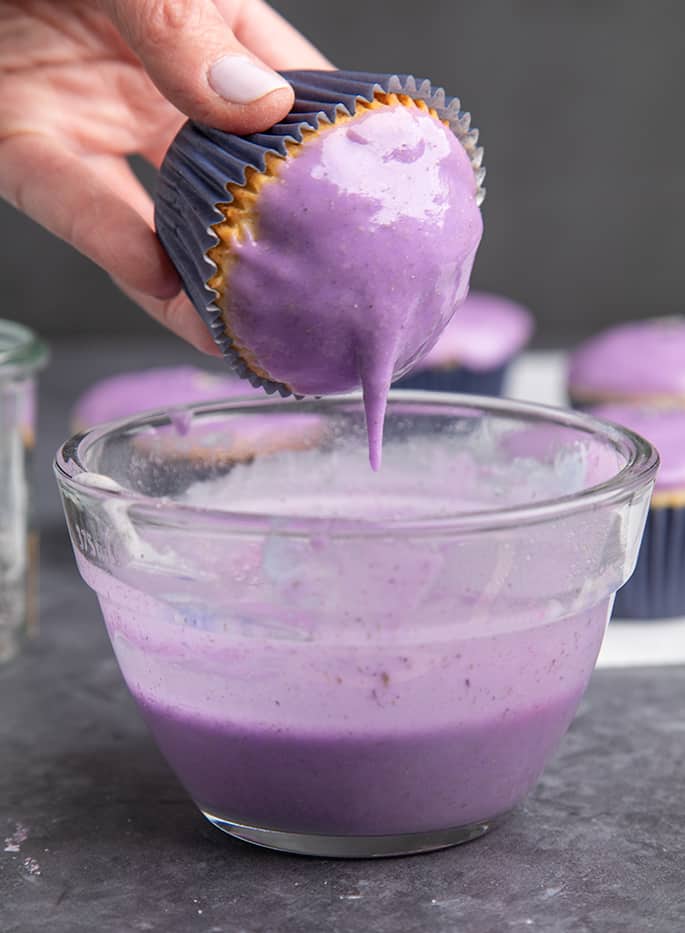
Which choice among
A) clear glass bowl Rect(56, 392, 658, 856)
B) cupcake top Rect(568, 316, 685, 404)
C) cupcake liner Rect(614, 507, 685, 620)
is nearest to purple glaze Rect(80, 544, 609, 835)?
clear glass bowl Rect(56, 392, 658, 856)

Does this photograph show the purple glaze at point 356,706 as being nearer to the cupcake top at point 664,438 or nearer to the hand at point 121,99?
the hand at point 121,99

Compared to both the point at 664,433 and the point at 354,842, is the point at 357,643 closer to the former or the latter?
the point at 354,842

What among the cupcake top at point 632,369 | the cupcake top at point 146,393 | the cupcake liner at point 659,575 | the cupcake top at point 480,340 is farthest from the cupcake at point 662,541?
the cupcake top at point 480,340

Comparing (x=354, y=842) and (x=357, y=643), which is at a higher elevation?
(x=357, y=643)

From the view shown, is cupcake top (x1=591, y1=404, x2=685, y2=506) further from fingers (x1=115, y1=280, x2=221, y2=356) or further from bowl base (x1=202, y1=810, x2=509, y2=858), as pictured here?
bowl base (x1=202, y1=810, x2=509, y2=858)

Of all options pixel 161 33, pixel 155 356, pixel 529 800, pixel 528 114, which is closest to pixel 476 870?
pixel 529 800

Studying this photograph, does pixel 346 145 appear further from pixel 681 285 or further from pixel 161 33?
pixel 681 285

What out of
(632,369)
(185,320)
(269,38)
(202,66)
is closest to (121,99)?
(269,38)

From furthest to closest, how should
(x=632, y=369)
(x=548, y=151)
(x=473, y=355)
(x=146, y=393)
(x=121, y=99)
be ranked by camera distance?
(x=548, y=151) < (x=473, y=355) < (x=632, y=369) < (x=146, y=393) < (x=121, y=99)
